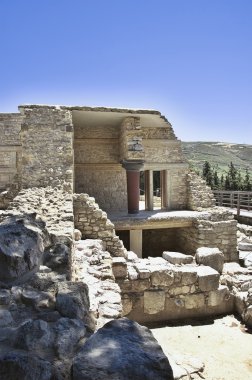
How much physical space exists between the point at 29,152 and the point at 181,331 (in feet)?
19.2

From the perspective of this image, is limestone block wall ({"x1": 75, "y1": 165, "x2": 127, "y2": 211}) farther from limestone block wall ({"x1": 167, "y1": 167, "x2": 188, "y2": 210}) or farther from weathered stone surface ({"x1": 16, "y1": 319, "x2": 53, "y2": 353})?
weathered stone surface ({"x1": 16, "y1": 319, "x2": 53, "y2": 353})

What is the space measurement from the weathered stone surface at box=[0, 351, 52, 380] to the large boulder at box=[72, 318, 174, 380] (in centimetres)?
15

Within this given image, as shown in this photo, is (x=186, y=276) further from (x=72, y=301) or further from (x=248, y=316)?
(x=72, y=301)

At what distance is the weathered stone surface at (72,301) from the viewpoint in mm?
2248

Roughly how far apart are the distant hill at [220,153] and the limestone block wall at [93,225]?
59757 mm

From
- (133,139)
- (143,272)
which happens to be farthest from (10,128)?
(143,272)

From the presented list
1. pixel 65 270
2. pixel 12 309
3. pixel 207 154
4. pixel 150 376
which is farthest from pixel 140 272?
pixel 207 154

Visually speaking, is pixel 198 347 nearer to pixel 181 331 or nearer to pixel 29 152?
pixel 181 331

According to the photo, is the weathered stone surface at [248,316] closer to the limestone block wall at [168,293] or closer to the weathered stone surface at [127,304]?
the limestone block wall at [168,293]

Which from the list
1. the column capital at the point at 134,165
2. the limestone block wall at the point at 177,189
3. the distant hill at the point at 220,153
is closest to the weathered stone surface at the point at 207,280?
the column capital at the point at 134,165

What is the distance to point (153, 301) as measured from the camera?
6195 millimetres

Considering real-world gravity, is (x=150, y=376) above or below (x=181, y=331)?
above

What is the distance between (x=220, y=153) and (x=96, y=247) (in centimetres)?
7284

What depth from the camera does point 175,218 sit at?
10664 millimetres
